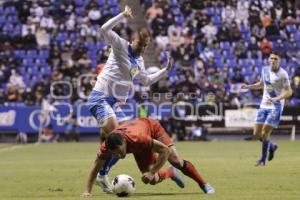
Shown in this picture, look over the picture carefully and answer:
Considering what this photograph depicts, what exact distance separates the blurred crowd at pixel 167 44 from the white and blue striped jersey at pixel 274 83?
14315 mm

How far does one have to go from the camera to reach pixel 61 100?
3406cm

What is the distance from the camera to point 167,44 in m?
37.5

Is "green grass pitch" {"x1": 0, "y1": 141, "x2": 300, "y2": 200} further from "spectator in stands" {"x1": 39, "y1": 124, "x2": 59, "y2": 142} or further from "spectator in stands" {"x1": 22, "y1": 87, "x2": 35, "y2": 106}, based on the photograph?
"spectator in stands" {"x1": 22, "y1": 87, "x2": 35, "y2": 106}

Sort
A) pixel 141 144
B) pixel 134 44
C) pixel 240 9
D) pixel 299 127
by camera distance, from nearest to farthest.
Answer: pixel 141 144
pixel 134 44
pixel 299 127
pixel 240 9

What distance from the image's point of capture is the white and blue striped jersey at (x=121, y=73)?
41.1ft

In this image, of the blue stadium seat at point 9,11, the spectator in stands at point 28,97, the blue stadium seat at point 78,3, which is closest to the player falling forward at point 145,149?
the spectator in stands at point 28,97

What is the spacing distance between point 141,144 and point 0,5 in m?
30.5

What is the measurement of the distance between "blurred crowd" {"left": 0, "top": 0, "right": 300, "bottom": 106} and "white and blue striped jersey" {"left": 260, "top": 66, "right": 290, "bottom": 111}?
14.3 meters

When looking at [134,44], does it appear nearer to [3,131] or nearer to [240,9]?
[3,131]

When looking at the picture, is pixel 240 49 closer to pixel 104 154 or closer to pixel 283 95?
pixel 283 95

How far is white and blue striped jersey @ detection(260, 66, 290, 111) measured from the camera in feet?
62.7

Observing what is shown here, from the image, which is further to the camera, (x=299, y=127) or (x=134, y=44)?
(x=299, y=127)

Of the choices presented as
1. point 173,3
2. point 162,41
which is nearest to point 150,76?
point 162,41

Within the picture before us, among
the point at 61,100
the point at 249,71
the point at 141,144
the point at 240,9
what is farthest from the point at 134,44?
the point at 240,9
